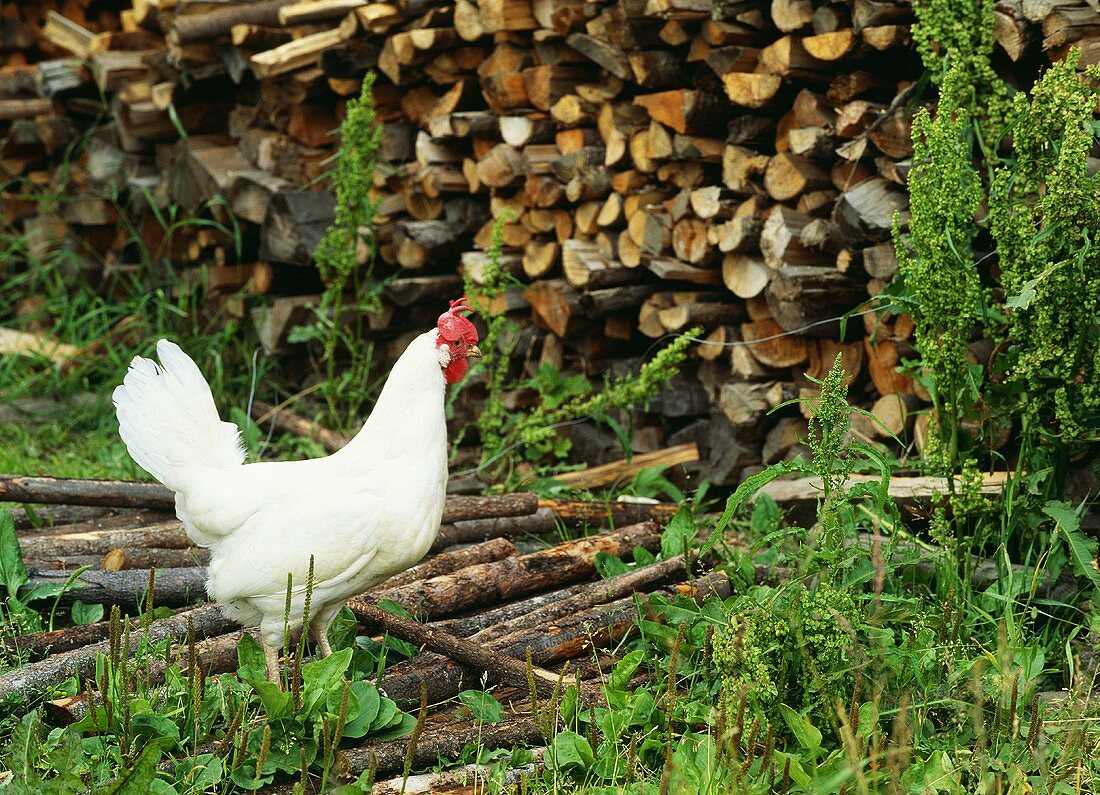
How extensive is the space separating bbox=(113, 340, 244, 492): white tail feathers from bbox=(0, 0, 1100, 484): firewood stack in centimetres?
168

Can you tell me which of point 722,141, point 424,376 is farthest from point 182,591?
point 722,141

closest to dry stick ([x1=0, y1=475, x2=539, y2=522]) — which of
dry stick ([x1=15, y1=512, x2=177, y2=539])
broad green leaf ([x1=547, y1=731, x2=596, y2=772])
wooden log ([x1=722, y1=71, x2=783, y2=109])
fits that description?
dry stick ([x1=15, y1=512, x2=177, y2=539])

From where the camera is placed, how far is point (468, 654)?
122 inches

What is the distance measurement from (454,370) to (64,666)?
127 centimetres

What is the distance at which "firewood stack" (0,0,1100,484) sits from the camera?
3992mm

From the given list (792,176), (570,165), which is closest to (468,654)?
(792,176)

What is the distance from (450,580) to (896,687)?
4.47 ft

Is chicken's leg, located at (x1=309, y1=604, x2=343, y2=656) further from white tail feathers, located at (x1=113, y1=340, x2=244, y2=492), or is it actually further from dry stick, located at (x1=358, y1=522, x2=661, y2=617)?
white tail feathers, located at (x1=113, y1=340, x2=244, y2=492)

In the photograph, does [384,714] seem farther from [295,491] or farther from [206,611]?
[206,611]

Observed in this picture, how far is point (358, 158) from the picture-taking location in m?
5.18

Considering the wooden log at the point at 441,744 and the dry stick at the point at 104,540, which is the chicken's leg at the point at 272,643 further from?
the dry stick at the point at 104,540

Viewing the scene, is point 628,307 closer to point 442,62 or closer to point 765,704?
point 442,62

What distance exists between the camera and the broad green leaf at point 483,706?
9.46 ft

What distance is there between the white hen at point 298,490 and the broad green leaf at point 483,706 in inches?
15.2
